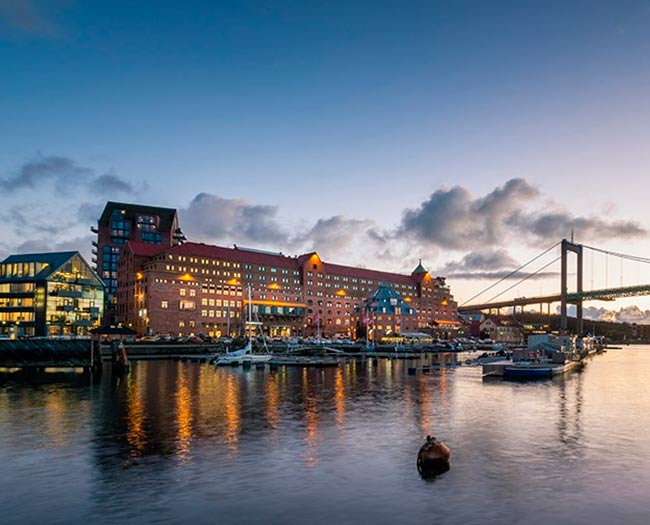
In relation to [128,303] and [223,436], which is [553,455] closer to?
[223,436]

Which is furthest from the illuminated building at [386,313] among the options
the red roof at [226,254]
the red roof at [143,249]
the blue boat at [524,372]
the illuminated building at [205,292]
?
the blue boat at [524,372]

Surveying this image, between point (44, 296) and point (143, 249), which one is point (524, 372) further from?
point (143, 249)

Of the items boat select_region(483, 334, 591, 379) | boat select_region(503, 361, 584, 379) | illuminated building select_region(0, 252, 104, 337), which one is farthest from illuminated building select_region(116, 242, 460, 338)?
boat select_region(503, 361, 584, 379)

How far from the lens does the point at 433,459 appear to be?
24.9 meters

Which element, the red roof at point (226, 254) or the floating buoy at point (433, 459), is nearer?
the floating buoy at point (433, 459)

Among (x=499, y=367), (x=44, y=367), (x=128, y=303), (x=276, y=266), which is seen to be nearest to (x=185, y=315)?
(x=128, y=303)

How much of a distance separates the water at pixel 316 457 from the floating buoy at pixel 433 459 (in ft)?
1.54

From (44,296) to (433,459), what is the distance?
118 metres

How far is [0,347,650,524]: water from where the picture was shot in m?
19.8

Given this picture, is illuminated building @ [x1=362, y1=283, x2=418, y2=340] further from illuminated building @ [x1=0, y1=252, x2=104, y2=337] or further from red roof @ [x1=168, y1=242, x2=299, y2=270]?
illuminated building @ [x1=0, y1=252, x2=104, y2=337]

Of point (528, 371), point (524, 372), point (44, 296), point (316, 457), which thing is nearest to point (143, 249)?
point (44, 296)

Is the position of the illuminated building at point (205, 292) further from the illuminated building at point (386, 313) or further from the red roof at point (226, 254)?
the illuminated building at point (386, 313)

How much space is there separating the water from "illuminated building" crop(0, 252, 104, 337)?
76270 mm

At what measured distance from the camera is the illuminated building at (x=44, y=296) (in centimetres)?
12281
